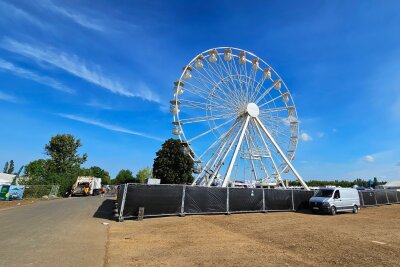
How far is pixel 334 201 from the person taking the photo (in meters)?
20.2

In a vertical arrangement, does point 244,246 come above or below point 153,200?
below

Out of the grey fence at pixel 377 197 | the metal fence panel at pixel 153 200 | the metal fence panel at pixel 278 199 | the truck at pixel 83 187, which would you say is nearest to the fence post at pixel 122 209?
the metal fence panel at pixel 153 200

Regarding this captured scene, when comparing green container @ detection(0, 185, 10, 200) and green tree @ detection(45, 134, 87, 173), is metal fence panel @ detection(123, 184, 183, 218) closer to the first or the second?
green container @ detection(0, 185, 10, 200)

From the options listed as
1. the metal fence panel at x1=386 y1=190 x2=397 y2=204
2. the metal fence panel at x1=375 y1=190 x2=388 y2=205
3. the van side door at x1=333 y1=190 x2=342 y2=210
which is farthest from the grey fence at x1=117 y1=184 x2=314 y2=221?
the metal fence panel at x1=386 y1=190 x2=397 y2=204

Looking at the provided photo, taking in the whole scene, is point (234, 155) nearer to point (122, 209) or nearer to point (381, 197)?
point (122, 209)

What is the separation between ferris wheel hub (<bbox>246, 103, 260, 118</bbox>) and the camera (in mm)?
27531

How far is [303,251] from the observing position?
8.06 m

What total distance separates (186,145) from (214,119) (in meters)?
3.54

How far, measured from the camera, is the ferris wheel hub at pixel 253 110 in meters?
27.5

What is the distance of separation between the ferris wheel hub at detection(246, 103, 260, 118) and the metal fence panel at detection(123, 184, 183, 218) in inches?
544

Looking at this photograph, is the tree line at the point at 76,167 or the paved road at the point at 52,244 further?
the tree line at the point at 76,167

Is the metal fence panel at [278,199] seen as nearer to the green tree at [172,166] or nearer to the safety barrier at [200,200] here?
the safety barrier at [200,200]

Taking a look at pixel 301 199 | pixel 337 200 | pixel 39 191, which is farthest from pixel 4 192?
pixel 337 200

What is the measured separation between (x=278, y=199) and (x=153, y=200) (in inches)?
394
